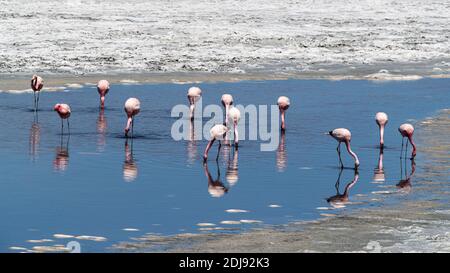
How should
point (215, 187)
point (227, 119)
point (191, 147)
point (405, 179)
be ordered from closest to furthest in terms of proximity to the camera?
point (215, 187), point (405, 179), point (191, 147), point (227, 119)

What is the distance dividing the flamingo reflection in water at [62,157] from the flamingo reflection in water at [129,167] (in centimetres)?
82

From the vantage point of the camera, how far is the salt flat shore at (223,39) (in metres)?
29.2

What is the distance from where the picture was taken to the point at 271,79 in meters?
27.2

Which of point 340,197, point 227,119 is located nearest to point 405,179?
point 340,197

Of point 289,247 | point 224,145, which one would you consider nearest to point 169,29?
point 224,145

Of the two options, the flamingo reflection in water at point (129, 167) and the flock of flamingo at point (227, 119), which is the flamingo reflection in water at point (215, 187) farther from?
the flock of flamingo at point (227, 119)

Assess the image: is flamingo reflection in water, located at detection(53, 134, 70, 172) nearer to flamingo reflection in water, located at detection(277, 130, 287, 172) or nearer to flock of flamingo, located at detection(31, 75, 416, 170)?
flock of flamingo, located at detection(31, 75, 416, 170)

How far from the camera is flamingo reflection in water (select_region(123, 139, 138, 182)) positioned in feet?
47.3

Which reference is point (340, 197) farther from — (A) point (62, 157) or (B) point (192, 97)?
(B) point (192, 97)

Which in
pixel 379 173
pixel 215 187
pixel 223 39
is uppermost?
pixel 223 39

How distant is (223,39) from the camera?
34.8 metres

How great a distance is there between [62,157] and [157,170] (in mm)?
1736

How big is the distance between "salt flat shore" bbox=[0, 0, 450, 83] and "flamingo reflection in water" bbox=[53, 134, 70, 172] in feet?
32.8

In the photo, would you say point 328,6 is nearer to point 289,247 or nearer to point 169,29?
point 169,29
